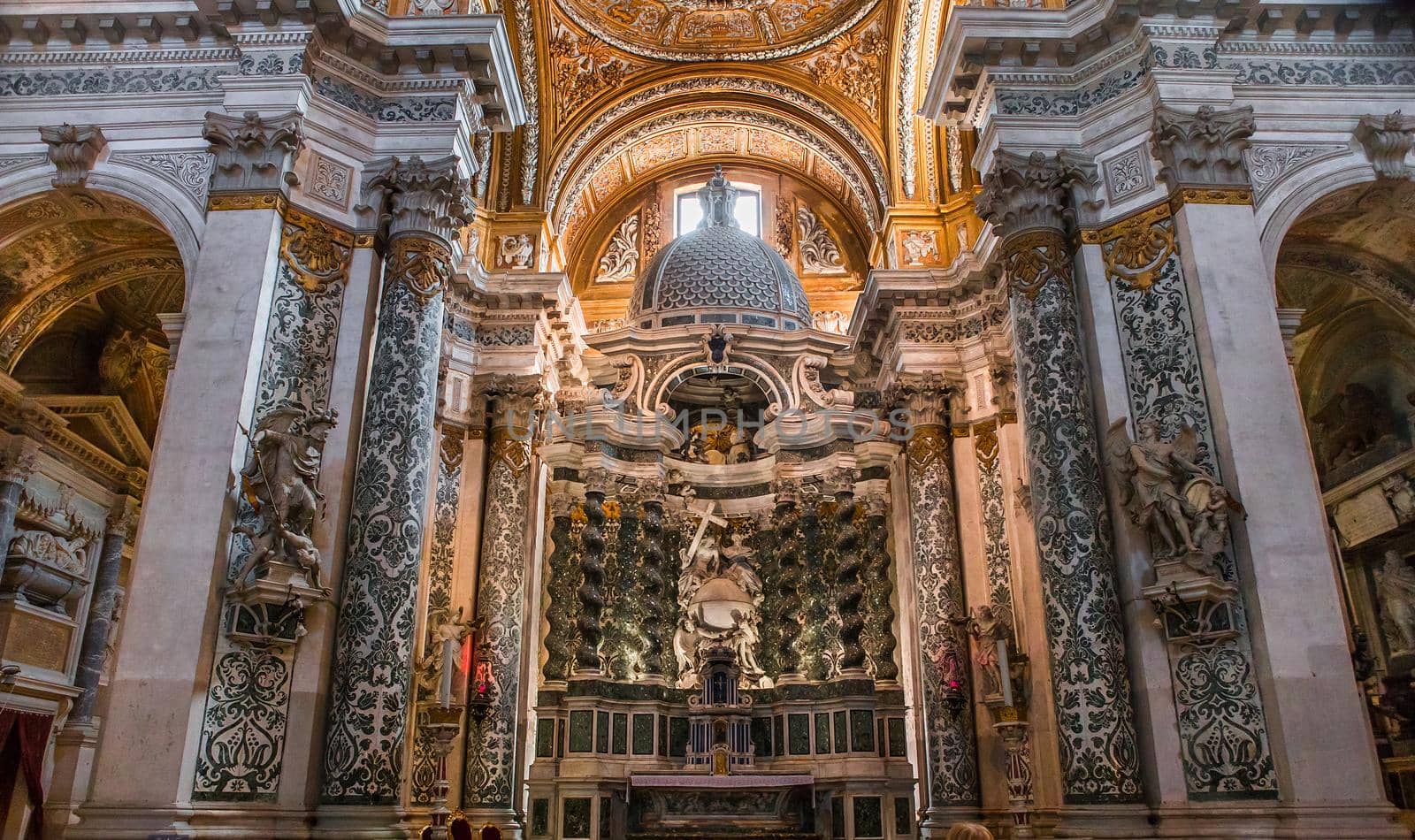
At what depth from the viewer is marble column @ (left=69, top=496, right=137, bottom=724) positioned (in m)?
13.0

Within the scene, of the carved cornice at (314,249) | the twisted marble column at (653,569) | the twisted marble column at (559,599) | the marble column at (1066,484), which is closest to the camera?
the marble column at (1066,484)

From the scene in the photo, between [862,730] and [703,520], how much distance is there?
14.4 ft

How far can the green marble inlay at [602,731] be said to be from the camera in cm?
1527

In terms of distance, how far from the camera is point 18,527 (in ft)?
39.9

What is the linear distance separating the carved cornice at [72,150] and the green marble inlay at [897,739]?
12331 millimetres

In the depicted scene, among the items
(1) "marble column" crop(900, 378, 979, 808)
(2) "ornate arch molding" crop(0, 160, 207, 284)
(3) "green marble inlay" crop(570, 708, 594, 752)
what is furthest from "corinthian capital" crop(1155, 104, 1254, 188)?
(3) "green marble inlay" crop(570, 708, 594, 752)

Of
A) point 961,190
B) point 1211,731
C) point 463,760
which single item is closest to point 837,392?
point 961,190

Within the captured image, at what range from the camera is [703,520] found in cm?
1778

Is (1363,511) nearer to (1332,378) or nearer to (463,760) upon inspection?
(1332,378)

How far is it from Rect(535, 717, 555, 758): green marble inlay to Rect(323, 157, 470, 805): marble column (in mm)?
7083

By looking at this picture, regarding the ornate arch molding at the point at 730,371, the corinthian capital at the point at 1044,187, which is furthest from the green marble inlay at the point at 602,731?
the corinthian capital at the point at 1044,187

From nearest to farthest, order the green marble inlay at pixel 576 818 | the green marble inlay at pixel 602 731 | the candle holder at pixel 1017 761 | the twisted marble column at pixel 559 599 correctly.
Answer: the candle holder at pixel 1017 761, the green marble inlay at pixel 576 818, the green marble inlay at pixel 602 731, the twisted marble column at pixel 559 599

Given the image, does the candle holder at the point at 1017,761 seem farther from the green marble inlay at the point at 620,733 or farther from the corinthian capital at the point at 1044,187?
the green marble inlay at the point at 620,733

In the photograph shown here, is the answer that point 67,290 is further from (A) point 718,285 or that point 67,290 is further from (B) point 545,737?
(A) point 718,285
